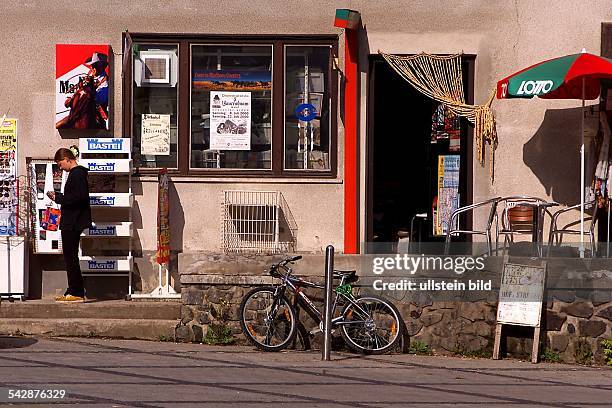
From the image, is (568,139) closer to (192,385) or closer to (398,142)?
(398,142)

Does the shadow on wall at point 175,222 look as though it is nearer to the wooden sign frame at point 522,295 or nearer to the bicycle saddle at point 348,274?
the bicycle saddle at point 348,274

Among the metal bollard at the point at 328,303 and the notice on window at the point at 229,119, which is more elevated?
the notice on window at the point at 229,119

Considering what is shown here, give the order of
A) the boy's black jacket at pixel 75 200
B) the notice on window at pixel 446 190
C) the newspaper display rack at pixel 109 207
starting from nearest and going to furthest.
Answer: the boy's black jacket at pixel 75 200, the newspaper display rack at pixel 109 207, the notice on window at pixel 446 190

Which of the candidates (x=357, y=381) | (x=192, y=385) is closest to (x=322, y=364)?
(x=357, y=381)

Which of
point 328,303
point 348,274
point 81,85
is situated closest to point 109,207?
point 81,85

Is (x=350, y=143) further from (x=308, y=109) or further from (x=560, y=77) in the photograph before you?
(x=560, y=77)

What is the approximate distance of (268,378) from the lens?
10.2 meters

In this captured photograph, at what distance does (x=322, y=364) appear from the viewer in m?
11.2

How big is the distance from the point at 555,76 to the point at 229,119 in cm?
416

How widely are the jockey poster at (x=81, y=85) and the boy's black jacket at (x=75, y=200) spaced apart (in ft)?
3.71

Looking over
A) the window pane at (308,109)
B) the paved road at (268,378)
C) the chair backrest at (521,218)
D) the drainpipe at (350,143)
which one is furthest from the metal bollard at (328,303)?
the window pane at (308,109)

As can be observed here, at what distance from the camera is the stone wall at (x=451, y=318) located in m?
11.7

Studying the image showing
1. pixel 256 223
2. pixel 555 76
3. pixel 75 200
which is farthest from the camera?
pixel 256 223

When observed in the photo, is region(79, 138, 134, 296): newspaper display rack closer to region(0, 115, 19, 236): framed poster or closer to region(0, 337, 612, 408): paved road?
region(0, 115, 19, 236): framed poster
